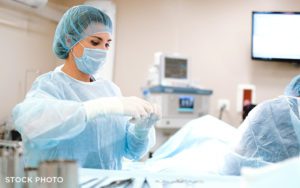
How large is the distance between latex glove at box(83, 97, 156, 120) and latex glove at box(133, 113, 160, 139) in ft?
0.29

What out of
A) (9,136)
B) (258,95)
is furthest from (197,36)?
(9,136)

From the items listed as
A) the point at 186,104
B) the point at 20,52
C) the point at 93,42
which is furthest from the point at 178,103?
the point at 93,42

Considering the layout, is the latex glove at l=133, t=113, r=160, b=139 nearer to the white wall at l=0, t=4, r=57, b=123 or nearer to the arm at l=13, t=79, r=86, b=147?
the arm at l=13, t=79, r=86, b=147

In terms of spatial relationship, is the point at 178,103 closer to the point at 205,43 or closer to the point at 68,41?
the point at 205,43

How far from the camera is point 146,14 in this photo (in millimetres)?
3857

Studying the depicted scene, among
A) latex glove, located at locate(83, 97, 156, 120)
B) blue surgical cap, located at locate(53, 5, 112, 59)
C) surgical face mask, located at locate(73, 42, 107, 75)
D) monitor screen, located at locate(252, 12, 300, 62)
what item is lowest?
latex glove, located at locate(83, 97, 156, 120)

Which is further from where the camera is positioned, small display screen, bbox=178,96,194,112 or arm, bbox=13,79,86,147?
small display screen, bbox=178,96,194,112

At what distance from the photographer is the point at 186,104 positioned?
319cm

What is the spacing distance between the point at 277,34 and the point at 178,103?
1193mm

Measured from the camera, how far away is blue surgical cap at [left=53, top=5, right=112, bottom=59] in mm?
1431

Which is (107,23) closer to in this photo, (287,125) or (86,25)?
(86,25)

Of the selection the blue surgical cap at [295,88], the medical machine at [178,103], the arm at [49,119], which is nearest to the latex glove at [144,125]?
the arm at [49,119]

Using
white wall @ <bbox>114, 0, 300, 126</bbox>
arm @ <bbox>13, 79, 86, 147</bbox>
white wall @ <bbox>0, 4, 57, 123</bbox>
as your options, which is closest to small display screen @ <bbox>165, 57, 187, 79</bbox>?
white wall @ <bbox>114, 0, 300, 126</bbox>

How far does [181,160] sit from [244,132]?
0.49 metres
